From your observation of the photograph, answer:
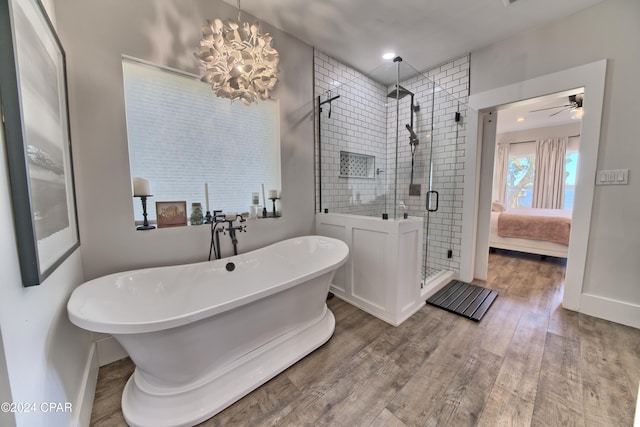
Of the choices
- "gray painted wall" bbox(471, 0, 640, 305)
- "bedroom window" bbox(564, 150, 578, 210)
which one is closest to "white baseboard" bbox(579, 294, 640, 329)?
"gray painted wall" bbox(471, 0, 640, 305)

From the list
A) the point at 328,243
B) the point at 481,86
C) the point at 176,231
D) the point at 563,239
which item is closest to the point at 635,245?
the point at 563,239

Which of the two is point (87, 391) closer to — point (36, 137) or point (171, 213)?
point (171, 213)

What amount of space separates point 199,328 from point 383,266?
4.84 ft

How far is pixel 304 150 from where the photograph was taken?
260cm

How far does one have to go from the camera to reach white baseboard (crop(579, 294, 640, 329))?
192cm

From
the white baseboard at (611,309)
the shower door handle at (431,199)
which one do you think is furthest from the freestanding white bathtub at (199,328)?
the white baseboard at (611,309)

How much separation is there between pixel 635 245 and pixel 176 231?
3744 millimetres

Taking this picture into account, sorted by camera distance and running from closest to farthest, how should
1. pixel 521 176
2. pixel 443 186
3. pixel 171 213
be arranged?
pixel 171 213, pixel 443 186, pixel 521 176

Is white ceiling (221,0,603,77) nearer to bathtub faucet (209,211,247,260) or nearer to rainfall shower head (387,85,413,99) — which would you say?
rainfall shower head (387,85,413,99)

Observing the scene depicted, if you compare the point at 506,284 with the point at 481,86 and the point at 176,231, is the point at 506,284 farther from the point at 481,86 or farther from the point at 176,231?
the point at 176,231

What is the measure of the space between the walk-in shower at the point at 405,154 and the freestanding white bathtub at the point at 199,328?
123 centimetres

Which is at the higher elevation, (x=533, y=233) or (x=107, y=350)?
(x=533, y=233)

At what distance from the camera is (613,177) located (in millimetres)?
1962

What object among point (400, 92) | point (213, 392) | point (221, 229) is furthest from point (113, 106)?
Answer: point (400, 92)
